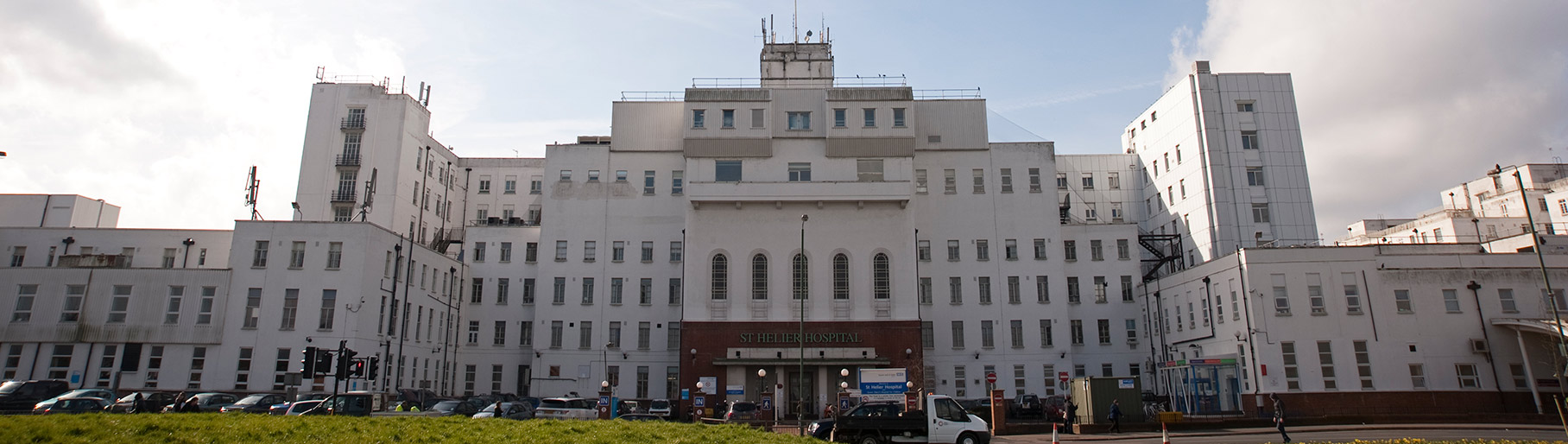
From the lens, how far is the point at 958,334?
56.9m

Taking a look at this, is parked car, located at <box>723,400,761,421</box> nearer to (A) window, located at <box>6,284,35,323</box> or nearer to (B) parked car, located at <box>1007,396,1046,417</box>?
(B) parked car, located at <box>1007,396,1046,417</box>

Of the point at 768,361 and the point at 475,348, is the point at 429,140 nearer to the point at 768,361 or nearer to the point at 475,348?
the point at 475,348

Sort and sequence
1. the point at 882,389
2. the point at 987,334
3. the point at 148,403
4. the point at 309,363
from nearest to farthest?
the point at 309,363 → the point at 148,403 → the point at 882,389 → the point at 987,334

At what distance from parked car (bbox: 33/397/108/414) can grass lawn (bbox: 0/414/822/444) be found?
1668 cm

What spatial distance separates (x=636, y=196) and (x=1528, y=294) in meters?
50.1

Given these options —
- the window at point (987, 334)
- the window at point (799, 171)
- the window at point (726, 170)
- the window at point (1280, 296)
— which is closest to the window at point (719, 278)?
the window at point (726, 170)

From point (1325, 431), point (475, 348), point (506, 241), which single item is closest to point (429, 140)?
point (506, 241)

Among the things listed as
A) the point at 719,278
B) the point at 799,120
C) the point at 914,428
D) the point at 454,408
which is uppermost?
the point at 799,120

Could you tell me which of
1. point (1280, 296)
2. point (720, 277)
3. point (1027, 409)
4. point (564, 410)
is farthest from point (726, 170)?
point (1280, 296)

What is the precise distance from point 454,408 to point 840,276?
24.5m

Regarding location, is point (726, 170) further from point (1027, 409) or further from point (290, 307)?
point (290, 307)

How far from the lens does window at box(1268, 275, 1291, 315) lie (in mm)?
43938

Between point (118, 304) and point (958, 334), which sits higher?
point (118, 304)

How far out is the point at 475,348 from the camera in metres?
58.4
